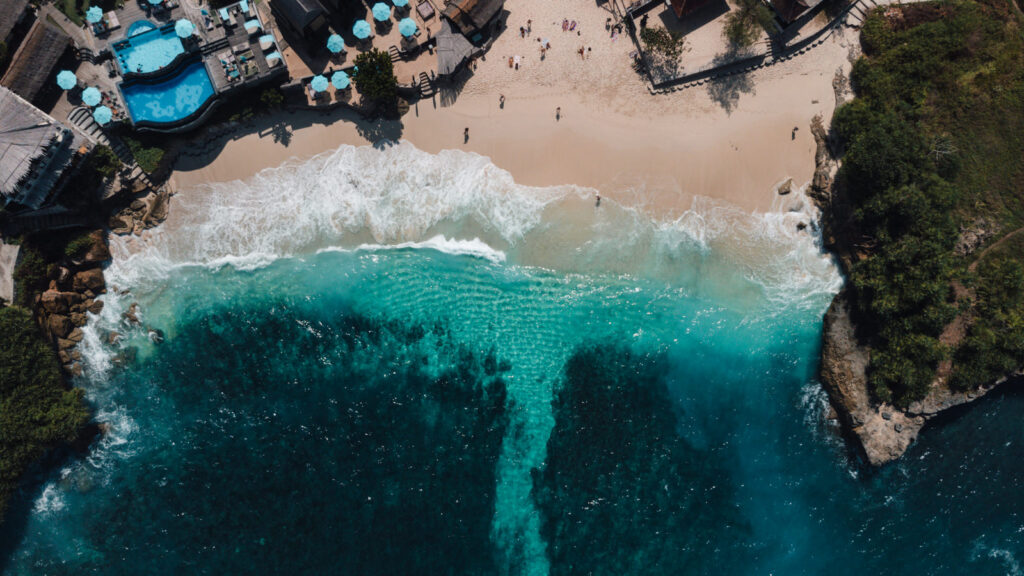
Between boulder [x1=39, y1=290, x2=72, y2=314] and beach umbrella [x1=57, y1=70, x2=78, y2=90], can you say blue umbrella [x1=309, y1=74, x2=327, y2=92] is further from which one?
boulder [x1=39, y1=290, x2=72, y2=314]

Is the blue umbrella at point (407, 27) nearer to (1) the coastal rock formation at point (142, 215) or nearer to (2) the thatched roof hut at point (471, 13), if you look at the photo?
(2) the thatched roof hut at point (471, 13)

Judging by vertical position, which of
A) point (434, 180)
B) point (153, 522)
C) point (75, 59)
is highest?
point (75, 59)

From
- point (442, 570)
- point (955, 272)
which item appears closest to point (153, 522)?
point (442, 570)

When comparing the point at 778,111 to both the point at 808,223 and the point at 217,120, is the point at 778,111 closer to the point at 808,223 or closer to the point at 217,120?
the point at 808,223

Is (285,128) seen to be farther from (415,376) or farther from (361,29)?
(415,376)

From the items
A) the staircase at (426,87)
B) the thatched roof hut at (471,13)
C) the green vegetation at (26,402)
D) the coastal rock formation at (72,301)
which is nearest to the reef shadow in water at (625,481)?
the staircase at (426,87)

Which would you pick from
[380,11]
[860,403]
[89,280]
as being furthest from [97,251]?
[860,403]
